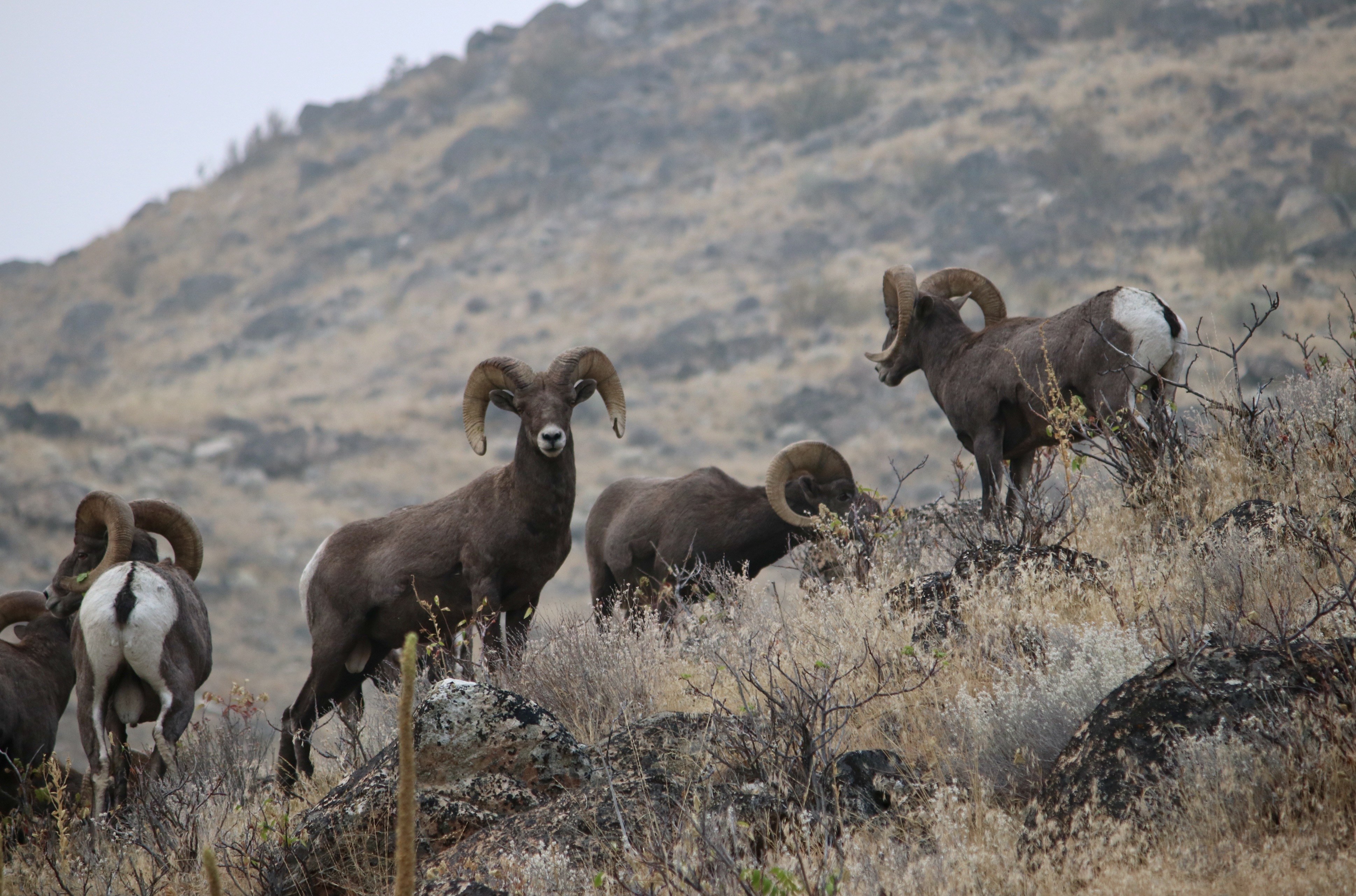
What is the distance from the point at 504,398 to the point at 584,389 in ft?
1.86

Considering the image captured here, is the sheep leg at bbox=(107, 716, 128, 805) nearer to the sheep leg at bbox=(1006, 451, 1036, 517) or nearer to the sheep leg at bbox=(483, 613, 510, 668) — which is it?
the sheep leg at bbox=(483, 613, 510, 668)

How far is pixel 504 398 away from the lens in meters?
7.48

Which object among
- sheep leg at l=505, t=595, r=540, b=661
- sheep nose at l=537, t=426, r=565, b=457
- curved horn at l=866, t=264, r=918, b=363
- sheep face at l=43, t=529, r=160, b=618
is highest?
curved horn at l=866, t=264, r=918, b=363

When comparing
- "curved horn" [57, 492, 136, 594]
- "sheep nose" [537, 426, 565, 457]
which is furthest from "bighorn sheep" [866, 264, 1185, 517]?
"curved horn" [57, 492, 136, 594]

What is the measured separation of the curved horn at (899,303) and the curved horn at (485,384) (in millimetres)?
3086

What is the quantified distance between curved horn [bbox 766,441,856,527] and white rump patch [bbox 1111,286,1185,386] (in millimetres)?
2476

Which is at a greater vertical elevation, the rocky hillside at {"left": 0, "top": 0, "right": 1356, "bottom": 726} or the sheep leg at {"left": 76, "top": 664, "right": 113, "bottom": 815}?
the rocky hillside at {"left": 0, "top": 0, "right": 1356, "bottom": 726}

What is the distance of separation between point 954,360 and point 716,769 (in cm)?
530

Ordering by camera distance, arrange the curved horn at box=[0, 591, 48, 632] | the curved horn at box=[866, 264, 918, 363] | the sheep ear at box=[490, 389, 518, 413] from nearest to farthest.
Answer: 1. the sheep ear at box=[490, 389, 518, 413]
2. the curved horn at box=[0, 591, 48, 632]
3. the curved horn at box=[866, 264, 918, 363]

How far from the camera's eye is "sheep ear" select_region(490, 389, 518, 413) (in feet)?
24.2

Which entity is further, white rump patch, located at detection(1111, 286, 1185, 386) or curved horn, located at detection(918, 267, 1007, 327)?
curved horn, located at detection(918, 267, 1007, 327)

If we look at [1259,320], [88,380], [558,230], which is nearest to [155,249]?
[88,380]

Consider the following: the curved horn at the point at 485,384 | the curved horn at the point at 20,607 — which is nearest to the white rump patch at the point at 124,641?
the curved horn at the point at 20,607

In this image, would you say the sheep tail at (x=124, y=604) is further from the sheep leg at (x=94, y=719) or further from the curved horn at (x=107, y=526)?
the curved horn at (x=107, y=526)
